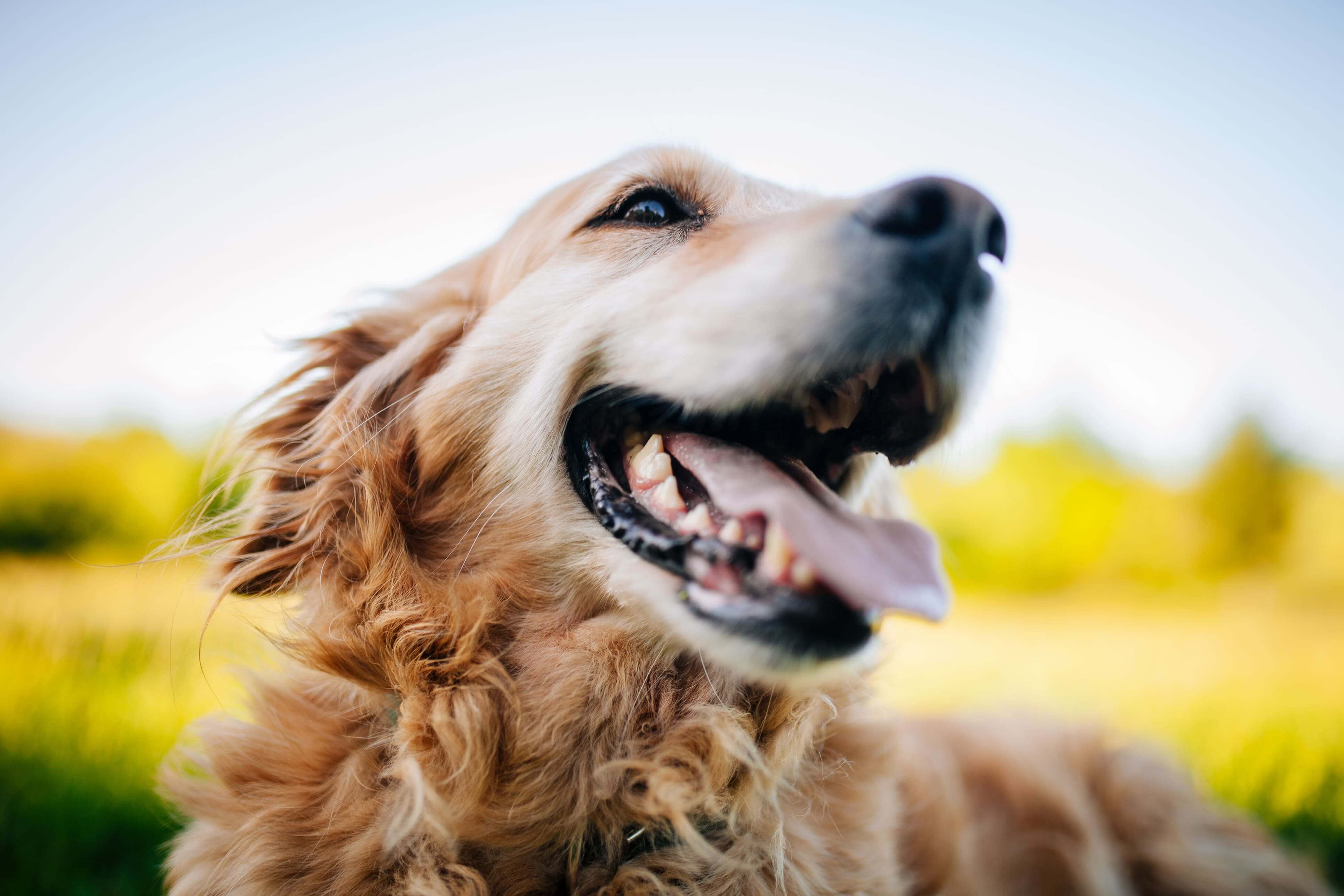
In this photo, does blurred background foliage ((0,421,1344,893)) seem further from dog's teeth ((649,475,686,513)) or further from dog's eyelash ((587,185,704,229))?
dog's eyelash ((587,185,704,229))

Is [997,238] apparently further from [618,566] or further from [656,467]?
[618,566]

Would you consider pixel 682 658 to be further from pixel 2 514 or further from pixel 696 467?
pixel 2 514

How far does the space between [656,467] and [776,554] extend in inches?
18.2

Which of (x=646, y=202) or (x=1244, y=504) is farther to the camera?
(x=1244, y=504)

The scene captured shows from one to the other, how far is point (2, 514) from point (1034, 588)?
19427mm

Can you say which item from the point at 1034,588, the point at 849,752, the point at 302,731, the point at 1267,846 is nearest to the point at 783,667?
the point at 849,752

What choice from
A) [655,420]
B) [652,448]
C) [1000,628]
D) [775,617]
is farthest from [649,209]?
[1000,628]

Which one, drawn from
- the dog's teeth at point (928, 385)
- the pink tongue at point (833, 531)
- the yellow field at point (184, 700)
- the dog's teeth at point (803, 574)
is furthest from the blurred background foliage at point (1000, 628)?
the dog's teeth at point (803, 574)

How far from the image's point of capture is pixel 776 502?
5.34 ft

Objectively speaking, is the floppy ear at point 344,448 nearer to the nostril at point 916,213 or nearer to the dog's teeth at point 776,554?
the dog's teeth at point 776,554

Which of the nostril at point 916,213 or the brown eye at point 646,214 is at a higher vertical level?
the nostril at point 916,213

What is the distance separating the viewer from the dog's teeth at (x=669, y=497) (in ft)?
5.92

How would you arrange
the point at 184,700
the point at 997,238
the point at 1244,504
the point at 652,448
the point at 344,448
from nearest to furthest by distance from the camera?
the point at 997,238 < the point at 652,448 < the point at 344,448 < the point at 184,700 < the point at 1244,504

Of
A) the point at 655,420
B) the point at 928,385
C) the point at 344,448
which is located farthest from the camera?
the point at 344,448
